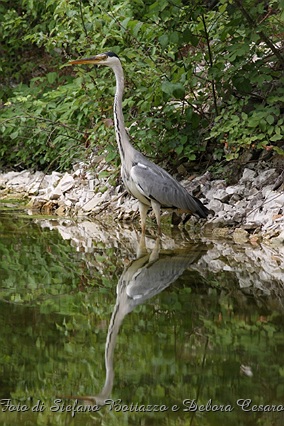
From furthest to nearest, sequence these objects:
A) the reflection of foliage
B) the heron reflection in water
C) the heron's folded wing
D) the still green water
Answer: the heron's folded wing < the reflection of foliage < the heron reflection in water < the still green water

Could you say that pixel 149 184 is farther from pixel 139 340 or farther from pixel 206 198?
pixel 139 340

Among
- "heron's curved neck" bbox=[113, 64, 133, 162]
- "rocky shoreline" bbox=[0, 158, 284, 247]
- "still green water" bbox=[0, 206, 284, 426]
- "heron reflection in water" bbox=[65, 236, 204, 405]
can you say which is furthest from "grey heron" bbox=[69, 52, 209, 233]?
"still green water" bbox=[0, 206, 284, 426]

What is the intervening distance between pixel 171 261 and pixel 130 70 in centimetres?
342

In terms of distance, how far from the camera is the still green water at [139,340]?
10.8 feet

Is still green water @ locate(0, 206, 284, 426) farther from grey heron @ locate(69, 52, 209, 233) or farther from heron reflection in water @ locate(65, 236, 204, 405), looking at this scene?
grey heron @ locate(69, 52, 209, 233)

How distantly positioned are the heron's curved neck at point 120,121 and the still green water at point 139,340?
5.64 feet

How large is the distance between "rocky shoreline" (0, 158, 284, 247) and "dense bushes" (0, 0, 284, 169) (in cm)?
36

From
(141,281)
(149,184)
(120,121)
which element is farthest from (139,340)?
(120,121)

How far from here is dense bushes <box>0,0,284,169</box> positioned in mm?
8562

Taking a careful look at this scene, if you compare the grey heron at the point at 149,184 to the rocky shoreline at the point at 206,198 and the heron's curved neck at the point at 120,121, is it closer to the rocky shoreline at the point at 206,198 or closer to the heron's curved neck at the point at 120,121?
the heron's curved neck at the point at 120,121

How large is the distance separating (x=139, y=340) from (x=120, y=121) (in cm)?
485

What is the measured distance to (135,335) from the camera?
14.4 ft

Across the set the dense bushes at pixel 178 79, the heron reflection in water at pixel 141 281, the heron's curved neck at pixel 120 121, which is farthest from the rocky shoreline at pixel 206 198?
the heron's curved neck at pixel 120 121

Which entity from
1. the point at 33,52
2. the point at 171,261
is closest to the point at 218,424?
the point at 171,261
